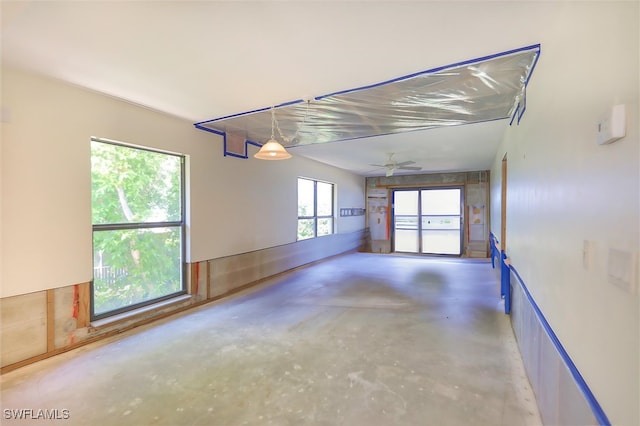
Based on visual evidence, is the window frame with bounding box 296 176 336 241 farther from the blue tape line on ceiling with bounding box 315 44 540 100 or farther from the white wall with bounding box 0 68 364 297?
the blue tape line on ceiling with bounding box 315 44 540 100

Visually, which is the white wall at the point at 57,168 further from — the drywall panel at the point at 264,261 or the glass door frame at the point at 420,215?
the glass door frame at the point at 420,215

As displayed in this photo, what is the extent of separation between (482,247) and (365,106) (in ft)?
24.7

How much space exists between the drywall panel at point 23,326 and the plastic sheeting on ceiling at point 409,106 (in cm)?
275

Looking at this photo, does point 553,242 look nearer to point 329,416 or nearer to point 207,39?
point 329,416

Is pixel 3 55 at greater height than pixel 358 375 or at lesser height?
greater

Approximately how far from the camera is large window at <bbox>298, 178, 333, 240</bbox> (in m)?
7.02

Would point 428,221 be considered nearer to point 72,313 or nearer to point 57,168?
point 72,313

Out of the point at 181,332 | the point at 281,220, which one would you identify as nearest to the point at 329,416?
the point at 181,332

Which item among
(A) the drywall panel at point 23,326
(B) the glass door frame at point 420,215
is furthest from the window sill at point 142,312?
(B) the glass door frame at point 420,215

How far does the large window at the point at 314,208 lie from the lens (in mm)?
7016

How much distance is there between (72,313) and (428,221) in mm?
9162

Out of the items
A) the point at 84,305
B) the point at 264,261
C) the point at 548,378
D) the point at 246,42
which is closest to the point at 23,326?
the point at 84,305

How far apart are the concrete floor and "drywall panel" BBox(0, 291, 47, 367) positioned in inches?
6.3

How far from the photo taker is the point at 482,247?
9016 mm
